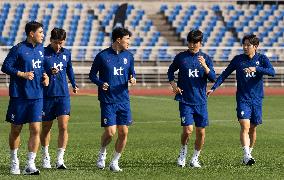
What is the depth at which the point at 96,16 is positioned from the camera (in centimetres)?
4741

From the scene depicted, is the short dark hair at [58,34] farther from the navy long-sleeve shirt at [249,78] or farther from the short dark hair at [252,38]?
the short dark hair at [252,38]

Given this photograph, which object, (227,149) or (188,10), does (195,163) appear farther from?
(188,10)

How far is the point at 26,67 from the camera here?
40.0 feet

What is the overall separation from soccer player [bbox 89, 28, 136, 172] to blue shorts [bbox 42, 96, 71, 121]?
22.4 inches

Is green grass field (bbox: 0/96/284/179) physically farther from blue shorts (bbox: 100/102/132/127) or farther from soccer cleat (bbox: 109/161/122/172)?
blue shorts (bbox: 100/102/132/127)

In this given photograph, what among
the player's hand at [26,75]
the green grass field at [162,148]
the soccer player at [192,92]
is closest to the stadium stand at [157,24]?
the green grass field at [162,148]

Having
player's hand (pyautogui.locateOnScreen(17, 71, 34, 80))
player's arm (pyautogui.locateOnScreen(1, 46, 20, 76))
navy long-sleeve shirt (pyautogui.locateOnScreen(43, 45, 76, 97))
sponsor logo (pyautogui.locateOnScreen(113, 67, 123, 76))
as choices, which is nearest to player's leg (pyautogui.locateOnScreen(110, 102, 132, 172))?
sponsor logo (pyautogui.locateOnScreen(113, 67, 123, 76))

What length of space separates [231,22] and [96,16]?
733 cm

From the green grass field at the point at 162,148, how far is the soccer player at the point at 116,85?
2.00 feet

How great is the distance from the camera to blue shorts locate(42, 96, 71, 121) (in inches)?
519

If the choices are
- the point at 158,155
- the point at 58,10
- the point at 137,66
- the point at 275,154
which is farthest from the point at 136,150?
the point at 58,10

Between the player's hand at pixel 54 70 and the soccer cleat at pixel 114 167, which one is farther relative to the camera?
the player's hand at pixel 54 70

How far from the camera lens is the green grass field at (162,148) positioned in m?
12.5

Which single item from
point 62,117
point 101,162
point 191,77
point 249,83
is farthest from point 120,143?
point 249,83
